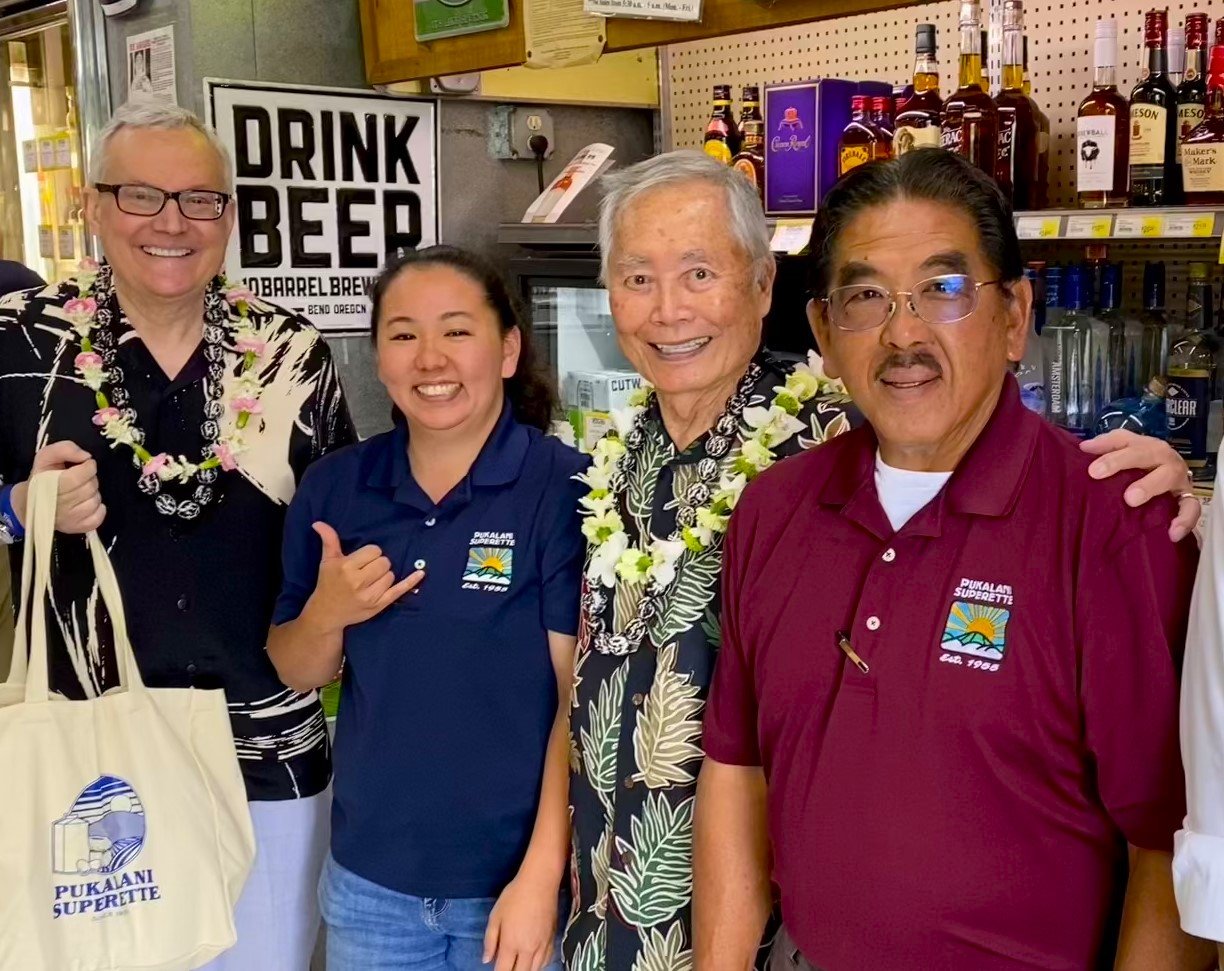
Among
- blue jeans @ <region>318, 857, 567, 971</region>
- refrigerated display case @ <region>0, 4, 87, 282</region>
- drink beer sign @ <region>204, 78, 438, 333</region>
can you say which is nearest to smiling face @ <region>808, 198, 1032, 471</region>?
blue jeans @ <region>318, 857, 567, 971</region>

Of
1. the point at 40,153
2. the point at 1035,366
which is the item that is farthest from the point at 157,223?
the point at 40,153

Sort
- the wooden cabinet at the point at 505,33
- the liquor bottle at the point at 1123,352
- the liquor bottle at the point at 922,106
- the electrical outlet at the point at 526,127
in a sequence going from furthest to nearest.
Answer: the electrical outlet at the point at 526,127
the liquor bottle at the point at 1123,352
the liquor bottle at the point at 922,106
the wooden cabinet at the point at 505,33

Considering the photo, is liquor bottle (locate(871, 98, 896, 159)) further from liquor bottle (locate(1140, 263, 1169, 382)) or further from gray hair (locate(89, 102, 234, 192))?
gray hair (locate(89, 102, 234, 192))

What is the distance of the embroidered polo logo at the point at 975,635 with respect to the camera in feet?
4.49

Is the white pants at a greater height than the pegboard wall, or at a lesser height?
lesser

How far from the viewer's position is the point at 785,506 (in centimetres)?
161

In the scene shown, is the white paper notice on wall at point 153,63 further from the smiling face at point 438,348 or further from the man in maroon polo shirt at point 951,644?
the man in maroon polo shirt at point 951,644

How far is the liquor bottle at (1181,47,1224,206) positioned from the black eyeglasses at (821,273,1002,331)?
1280 mm

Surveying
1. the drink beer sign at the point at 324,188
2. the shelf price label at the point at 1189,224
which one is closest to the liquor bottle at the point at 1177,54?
the shelf price label at the point at 1189,224

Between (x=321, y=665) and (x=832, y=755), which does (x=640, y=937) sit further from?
(x=321, y=665)

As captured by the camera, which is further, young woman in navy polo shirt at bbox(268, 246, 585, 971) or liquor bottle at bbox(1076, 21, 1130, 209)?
liquor bottle at bbox(1076, 21, 1130, 209)

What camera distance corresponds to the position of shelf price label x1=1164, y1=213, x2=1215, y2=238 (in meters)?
2.31

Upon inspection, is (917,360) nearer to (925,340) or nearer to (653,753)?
(925,340)

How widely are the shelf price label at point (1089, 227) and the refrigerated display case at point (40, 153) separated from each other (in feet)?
10.4
